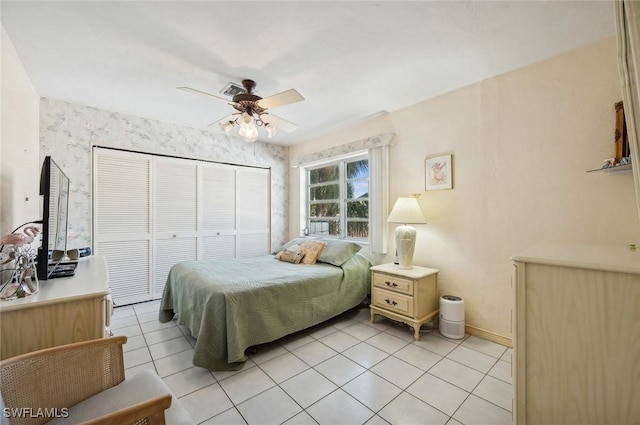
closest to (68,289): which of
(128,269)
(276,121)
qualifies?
(276,121)

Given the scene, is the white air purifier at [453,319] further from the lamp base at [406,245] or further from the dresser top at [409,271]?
the lamp base at [406,245]

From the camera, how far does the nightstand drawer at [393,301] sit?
2.52 m

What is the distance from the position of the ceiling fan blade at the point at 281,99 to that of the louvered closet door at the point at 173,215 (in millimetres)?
2060

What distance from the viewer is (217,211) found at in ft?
13.1

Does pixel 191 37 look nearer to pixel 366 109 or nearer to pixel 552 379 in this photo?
pixel 366 109

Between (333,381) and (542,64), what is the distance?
3.00m

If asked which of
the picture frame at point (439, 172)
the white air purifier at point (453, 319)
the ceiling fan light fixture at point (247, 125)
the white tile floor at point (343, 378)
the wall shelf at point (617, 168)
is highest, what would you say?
the ceiling fan light fixture at point (247, 125)

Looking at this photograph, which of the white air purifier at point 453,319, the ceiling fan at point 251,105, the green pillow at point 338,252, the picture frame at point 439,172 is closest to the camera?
the ceiling fan at point 251,105

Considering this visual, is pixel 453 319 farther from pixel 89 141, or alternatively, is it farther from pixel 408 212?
pixel 89 141

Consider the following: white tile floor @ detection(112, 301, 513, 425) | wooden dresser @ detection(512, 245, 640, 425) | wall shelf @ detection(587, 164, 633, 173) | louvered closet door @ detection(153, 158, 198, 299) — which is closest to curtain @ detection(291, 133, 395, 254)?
white tile floor @ detection(112, 301, 513, 425)

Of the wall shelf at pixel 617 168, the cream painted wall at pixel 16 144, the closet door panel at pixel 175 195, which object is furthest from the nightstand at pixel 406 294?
the cream painted wall at pixel 16 144

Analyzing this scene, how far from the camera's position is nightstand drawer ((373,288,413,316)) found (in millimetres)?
2516

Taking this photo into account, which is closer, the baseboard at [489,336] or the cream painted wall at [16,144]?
the cream painted wall at [16,144]

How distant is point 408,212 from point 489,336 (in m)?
1.37
